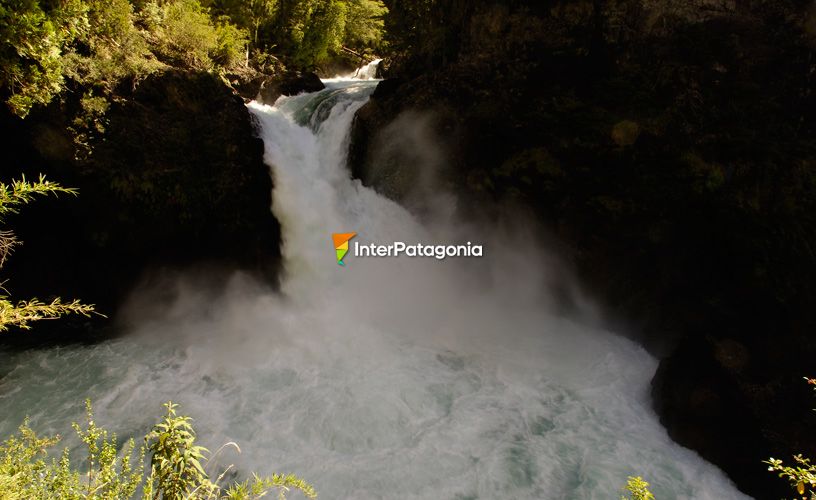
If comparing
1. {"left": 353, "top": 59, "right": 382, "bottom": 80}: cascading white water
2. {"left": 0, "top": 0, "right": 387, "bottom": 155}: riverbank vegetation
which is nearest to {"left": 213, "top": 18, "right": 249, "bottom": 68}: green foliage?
{"left": 0, "top": 0, "right": 387, "bottom": 155}: riverbank vegetation

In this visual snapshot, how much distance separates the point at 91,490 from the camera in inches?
109

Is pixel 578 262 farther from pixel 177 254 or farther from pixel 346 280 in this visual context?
pixel 177 254

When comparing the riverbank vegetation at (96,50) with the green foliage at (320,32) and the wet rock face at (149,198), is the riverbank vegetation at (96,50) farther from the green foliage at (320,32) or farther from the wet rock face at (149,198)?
the green foliage at (320,32)

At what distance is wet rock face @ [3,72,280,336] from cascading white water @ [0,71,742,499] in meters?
0.71

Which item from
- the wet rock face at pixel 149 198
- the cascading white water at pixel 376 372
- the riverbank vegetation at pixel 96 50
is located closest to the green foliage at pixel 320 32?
the riverbank vegetation at pixel 96 50

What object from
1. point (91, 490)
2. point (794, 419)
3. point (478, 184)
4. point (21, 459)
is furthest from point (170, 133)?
point (794, 419)

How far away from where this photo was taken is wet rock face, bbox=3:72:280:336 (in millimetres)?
9164

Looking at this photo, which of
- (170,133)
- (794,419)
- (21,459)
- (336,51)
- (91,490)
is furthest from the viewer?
(336,51)

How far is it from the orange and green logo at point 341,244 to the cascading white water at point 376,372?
19 centimetres

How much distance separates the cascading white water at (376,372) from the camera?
650cm

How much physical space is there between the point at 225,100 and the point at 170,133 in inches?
73.6

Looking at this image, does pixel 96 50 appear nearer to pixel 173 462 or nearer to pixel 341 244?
pixel 341 244

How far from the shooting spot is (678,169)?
8.26 metres

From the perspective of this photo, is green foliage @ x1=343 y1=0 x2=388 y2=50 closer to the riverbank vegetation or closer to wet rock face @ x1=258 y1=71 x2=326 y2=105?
wet rock face @ x1=258 y1=71 x2=326 y2=105
